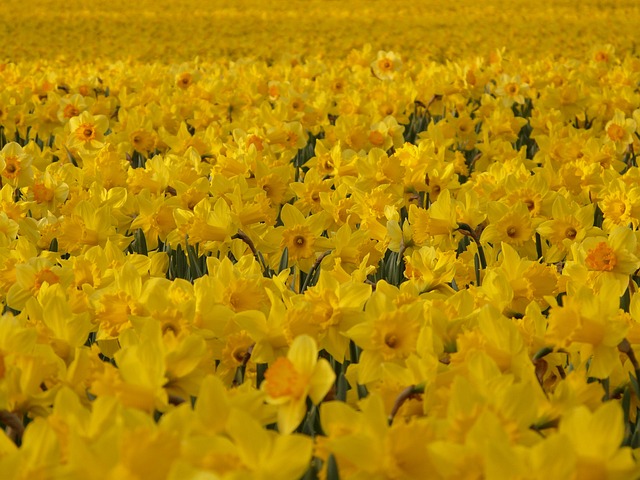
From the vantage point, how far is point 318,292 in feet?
5.90

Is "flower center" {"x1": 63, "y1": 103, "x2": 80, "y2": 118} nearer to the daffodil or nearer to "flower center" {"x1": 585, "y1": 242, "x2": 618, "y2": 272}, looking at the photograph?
"flower center" {"x1": 585, "y1": 242, "x2": 618, "y2": 272}

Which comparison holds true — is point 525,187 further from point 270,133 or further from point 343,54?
point 343,54

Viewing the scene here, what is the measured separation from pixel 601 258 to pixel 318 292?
36.4 inches

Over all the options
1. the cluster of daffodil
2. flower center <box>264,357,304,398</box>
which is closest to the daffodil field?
flower center <box>264,357,304,398</box>

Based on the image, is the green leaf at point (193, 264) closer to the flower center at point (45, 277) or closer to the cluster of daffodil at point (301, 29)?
the flower center at point (45, 277)

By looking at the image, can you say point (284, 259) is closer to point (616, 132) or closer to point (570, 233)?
point (570, 233)

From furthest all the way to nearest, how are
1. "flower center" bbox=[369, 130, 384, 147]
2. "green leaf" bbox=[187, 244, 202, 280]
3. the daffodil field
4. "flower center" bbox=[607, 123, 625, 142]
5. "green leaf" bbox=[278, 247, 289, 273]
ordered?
"flower center" bbox=[607, 123, 625, 142], "flower center" bbox=[369, 130, 384, 147], "green leaf" bbox=[187, 244, 202, 280], "green leaf" bbox=[278, 247, 289, 273], the daffodil field

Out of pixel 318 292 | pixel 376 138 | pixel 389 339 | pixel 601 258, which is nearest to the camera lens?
pixel 389 339

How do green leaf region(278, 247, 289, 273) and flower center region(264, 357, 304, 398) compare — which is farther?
green leaf region(278, 247, 289, 273)

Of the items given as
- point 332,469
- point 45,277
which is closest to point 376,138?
point 45,277

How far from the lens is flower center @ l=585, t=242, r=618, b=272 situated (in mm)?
2219

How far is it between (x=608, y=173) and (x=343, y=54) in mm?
11889

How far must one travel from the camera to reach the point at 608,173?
11.1ft

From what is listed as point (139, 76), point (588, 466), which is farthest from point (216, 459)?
point (139, 76)
